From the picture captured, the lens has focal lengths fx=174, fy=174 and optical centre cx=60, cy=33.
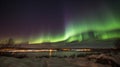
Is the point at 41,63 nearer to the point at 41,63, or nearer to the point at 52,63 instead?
the point at 41,63

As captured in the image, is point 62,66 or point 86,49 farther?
point 86,49

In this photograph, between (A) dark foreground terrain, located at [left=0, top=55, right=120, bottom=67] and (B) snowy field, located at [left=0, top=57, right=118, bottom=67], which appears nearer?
(B) snowy field, located at [left=0, top=57, right=118, bottom=67]

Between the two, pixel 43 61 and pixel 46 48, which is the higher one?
pixel 46 48

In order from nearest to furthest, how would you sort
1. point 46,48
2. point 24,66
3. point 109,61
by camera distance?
point 24,66 → point 109,61 → point 46,48

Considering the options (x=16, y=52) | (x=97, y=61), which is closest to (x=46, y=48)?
(x=16, y=52)

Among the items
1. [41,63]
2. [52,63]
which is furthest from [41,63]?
[52,63]

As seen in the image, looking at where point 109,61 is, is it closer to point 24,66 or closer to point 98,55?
point 98,55

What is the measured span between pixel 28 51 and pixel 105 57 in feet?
44.3

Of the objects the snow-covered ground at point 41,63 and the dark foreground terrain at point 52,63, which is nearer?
the snow-covered ground at point 41,63

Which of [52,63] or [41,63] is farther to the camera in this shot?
[41,63]

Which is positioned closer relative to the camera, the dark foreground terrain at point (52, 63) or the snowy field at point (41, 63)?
the snowy field at point (41, 63)

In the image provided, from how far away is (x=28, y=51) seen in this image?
31.5 metres

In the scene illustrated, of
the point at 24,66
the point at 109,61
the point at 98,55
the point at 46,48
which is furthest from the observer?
the point at 46,48

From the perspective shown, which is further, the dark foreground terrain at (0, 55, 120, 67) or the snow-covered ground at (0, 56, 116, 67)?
the dark foreground terrain at (0, 55, 120, 67)
